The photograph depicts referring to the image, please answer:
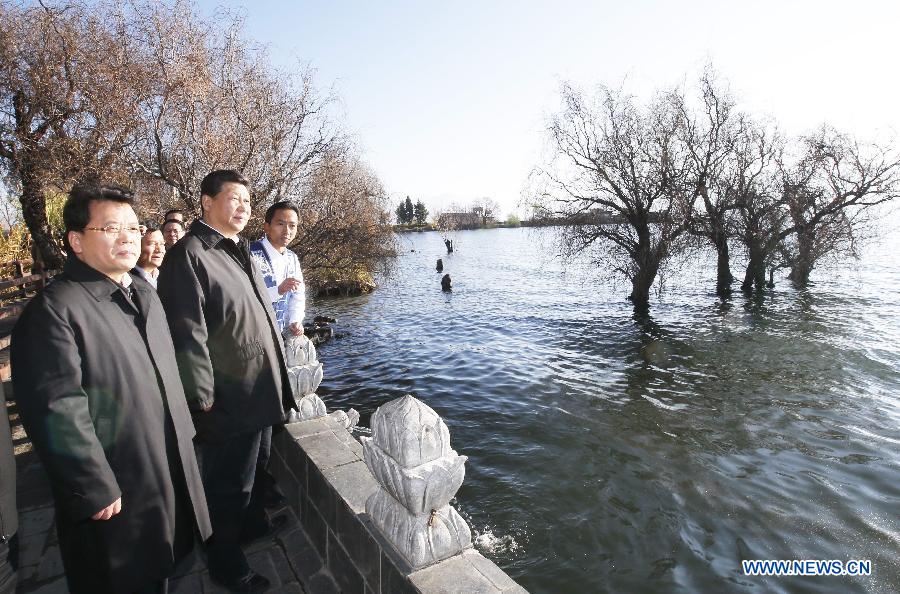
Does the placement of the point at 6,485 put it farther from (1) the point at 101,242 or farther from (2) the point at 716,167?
(2) the point at 716,167

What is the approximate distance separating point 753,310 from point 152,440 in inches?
877

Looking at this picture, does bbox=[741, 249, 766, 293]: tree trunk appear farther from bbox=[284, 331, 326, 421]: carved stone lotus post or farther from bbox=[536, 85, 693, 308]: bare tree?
bbox=[284, 331, 326, 421]: carved stone lotus post

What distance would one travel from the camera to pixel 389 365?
13703 mm

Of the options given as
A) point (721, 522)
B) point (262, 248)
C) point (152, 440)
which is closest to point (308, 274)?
point (262, 248)

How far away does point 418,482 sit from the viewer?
2.28 metres

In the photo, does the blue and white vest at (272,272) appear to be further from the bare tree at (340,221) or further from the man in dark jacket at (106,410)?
the bare tree at (340,221)

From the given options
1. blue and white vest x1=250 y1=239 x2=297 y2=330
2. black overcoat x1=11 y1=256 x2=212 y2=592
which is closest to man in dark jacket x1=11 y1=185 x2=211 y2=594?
black overcoat x1=11 y1=256 x2=212 y2=592

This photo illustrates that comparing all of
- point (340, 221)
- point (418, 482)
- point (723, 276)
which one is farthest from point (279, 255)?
point (723, 276)

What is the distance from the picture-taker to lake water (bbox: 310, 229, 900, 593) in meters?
5.52

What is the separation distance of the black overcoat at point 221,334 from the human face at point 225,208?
0.31 feet

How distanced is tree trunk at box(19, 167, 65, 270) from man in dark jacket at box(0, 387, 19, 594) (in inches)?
589

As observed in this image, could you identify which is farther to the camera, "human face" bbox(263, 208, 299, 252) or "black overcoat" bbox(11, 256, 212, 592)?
"human face" bbox(263, 208, 299, 252)

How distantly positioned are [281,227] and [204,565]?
110 inches

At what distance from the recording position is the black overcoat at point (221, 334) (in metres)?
2.73
